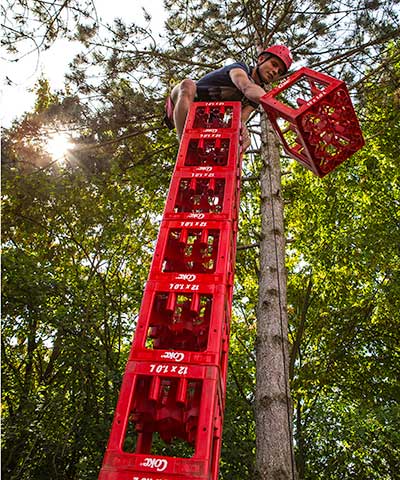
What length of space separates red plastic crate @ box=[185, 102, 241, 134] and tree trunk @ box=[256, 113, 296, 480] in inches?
59.3

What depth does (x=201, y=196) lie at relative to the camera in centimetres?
347

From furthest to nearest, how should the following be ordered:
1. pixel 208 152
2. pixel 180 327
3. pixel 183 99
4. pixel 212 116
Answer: pixel 212 116 → pixel 183 99 → pixel 208 152 → pixel 180 327

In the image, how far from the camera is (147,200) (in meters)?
8.13

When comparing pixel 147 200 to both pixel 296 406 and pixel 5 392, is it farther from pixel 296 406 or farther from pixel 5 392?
pixel 296 406

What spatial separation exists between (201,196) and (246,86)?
96cm

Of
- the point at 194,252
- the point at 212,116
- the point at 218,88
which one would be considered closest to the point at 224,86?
the point at 218,88

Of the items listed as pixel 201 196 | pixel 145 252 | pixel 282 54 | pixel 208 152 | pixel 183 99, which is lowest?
pixel 201 196

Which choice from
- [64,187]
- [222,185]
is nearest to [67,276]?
[64,187]

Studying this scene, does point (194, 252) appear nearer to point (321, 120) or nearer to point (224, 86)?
point (321, 120)

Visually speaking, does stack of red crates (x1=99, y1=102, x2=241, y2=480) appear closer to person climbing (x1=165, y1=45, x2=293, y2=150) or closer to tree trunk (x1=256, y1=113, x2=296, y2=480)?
person climbing (x1=165, y1=45, x2=293, y2=150)

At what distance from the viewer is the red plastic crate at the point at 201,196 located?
2.97 meters

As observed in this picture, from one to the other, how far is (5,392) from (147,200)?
4301 millimetres

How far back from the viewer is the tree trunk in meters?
3.28

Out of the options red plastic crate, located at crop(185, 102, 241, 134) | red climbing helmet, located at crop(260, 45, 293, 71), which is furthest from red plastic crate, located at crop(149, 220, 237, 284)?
red climbing helmet, located at crop(260, 45, 293, 71)
